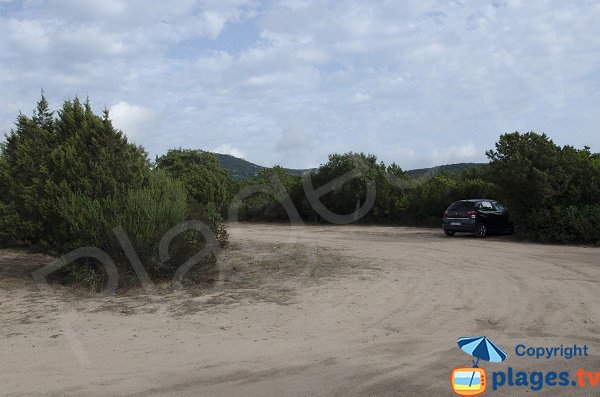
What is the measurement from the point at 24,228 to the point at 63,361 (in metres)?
7.83

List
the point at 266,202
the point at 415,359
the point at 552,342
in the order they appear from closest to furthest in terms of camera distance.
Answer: the point at 415,359
the point at 552,342
the point at 266,202

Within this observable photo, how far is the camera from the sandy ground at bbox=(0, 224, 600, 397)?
5.18m

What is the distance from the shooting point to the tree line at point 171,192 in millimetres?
10891

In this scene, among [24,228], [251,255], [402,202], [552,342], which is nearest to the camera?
[552,342]

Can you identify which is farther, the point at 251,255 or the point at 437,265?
the point at 251,255

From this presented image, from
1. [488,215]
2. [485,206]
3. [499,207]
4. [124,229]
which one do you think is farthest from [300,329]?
[499,207]

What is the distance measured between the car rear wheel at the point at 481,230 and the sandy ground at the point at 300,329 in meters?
7.72

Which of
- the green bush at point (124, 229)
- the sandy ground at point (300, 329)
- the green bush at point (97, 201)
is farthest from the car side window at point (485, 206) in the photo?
the green bush at point (124, 229)

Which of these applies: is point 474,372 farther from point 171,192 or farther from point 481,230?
point 481,230

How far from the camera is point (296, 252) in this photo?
54.6ft

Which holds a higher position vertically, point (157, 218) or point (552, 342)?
point (157, 218)

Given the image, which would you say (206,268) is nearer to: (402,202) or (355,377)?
(355,377)

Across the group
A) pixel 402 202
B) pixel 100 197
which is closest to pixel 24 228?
pixel 100 197

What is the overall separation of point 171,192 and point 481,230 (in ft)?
44.5
